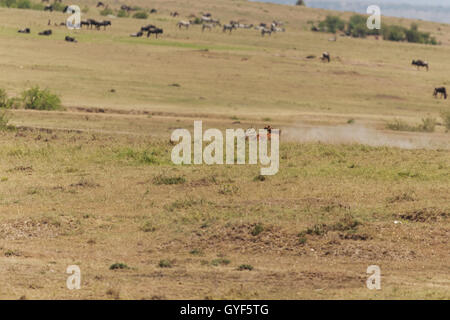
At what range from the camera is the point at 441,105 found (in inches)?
1838

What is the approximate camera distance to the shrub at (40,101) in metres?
37.0

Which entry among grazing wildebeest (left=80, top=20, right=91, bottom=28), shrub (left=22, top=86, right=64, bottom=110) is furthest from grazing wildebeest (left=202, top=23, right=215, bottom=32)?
shrub (left=22, top=86, right=64, bottom=110)

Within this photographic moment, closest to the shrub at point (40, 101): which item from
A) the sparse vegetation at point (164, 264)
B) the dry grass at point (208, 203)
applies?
the dry grass at point (208, 203)

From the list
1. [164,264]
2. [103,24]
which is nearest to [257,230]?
[164,264]

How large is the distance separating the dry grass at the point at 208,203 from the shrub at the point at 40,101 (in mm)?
1352

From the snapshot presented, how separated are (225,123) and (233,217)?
56.5 feet

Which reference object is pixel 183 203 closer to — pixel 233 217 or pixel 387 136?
pixel 233 217

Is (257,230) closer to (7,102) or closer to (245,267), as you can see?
(245,267)

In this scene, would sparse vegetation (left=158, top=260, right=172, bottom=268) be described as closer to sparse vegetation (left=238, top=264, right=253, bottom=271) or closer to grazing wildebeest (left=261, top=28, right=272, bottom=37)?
sparse vegetation (left=238, top=264, right=253, bottom=271)

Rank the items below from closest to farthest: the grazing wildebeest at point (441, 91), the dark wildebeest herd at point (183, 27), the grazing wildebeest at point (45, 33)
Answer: the grazing wildebeest at point (441, 91) < the dark wildebeest herd at point (183, 27) < the grazing wildebeest at point (45, 33)

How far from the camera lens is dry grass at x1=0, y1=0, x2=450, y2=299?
13.5m

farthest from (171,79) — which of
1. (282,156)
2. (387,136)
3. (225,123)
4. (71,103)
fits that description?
(282,156)

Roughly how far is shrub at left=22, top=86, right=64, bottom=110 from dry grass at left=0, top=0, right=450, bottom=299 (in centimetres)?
135

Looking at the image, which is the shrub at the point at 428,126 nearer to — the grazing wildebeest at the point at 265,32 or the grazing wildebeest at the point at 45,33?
the grazing wildebeest at the point at 45,33
